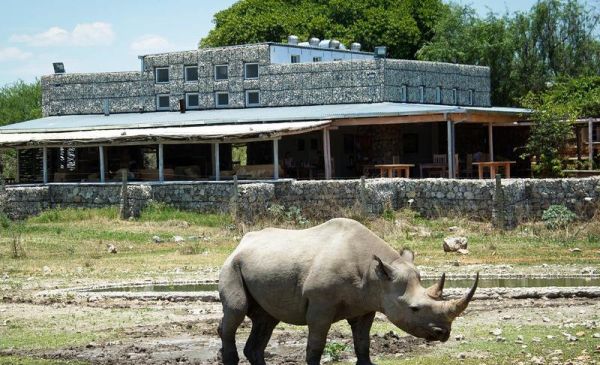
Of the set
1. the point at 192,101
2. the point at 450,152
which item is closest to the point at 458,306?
the point at 450,152

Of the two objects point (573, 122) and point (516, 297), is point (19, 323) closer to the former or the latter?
point (516, 297)

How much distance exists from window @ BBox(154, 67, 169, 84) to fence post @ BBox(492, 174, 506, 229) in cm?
2572

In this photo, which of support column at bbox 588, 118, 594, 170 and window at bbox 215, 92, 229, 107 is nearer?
support column at bbox 588, 118, 594, 170

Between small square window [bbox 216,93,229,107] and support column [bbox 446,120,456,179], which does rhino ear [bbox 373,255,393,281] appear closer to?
support column [bbox 446,120,456,179]

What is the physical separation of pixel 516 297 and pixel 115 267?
10.6 m

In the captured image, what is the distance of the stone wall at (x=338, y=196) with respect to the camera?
112 ft

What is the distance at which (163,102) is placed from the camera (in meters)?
56.3

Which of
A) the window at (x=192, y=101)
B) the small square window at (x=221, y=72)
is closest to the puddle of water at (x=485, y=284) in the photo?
the small square window at (x=221, y=72)

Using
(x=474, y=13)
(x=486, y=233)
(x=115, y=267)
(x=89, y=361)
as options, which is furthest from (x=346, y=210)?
(x=474, y=13)

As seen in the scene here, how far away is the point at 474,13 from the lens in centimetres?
7569

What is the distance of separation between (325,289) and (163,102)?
45.0m

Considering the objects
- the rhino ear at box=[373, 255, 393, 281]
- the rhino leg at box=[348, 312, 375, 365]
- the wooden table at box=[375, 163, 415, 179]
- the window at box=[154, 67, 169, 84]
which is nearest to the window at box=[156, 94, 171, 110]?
the window at box=[154, 67, 169, 84]

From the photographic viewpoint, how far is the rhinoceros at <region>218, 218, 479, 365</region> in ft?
37.9

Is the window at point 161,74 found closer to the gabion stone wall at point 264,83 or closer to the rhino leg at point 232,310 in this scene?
the gabion stone wall at point 264,83
